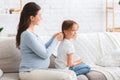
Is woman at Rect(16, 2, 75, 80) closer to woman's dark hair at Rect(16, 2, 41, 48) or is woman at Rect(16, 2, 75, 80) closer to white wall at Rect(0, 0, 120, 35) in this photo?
woman's dark hair at Rect(16, 2, 41, 48)

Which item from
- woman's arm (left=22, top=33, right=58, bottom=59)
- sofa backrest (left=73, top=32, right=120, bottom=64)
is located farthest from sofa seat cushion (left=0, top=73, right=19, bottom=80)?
sofa backrest (left=73, top=32, right=120, bottom=64)

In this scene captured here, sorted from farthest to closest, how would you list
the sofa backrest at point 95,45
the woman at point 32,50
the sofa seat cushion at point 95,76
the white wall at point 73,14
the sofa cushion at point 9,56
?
1. the white wall at point 73,14
2. the sofa backrest at point 95,45
3. the sofa cushion at point 9,56
4. the sofa seat cushion at point 95,76
5. the woman at point 32,50

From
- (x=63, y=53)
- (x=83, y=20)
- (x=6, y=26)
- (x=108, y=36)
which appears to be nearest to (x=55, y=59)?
(x=63, y=53)

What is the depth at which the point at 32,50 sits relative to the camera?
212 centimetres

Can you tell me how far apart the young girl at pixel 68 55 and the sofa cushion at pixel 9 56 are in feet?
1.14

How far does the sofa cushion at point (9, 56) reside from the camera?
243 cm

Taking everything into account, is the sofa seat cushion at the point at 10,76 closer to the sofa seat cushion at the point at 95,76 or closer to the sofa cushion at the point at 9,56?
the sofa cushion at the point at 9,56

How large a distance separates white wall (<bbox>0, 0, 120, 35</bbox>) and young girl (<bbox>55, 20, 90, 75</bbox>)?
5.94 ft

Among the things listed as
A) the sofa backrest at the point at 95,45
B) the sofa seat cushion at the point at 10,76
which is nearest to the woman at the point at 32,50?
the sofa seat cushion at the point at 10,76

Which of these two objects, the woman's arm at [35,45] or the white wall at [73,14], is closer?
the woman's arm at [35,45]

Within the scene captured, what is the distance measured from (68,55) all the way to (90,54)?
54cm

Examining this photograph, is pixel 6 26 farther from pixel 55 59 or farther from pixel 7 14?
pixel 55 59

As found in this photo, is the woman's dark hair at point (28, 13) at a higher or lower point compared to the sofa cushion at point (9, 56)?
higher

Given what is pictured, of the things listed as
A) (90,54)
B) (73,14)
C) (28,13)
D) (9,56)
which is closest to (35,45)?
(28,13)
